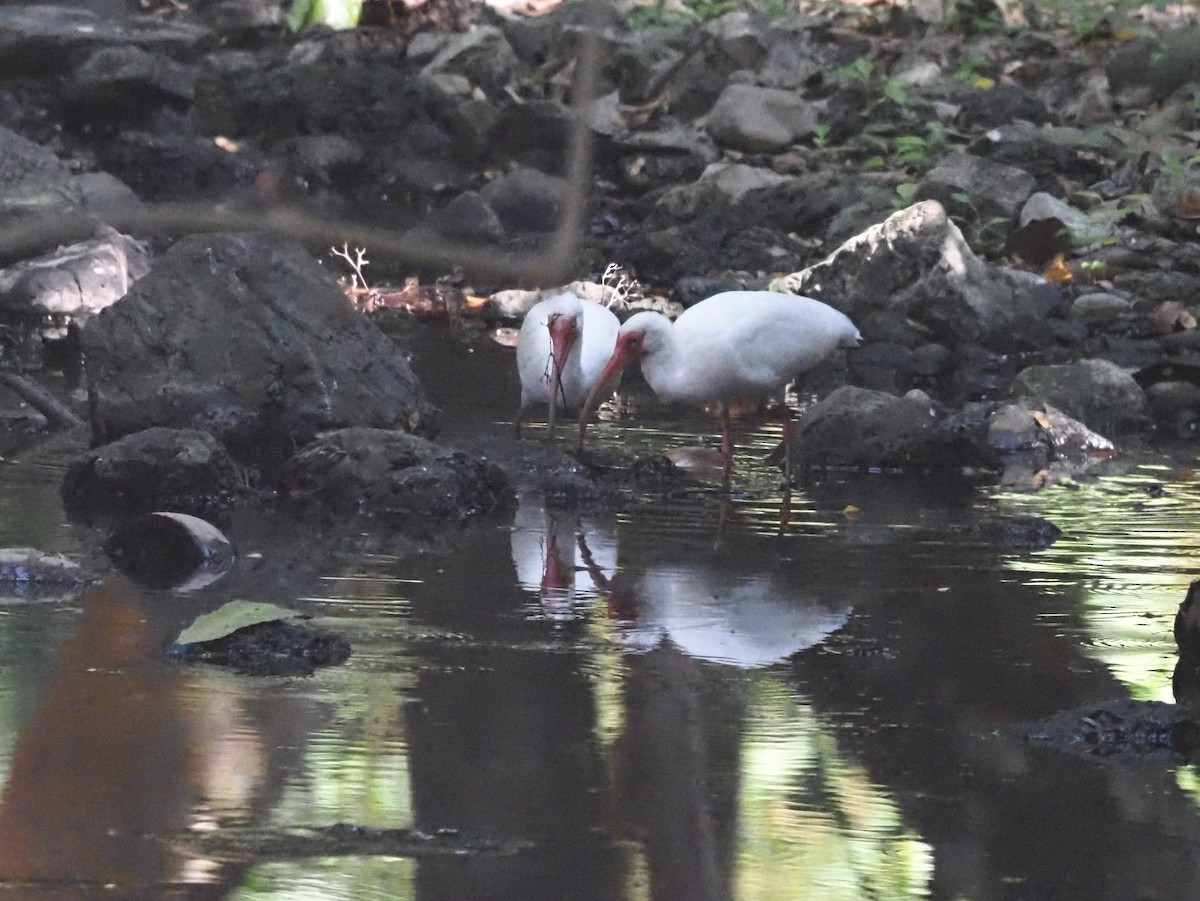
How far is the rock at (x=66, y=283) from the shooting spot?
14367mm

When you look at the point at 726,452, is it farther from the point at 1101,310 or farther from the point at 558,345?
the point at 1101,310

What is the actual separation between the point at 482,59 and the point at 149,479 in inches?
623

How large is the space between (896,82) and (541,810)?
660 inches

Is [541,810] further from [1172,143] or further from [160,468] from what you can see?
[1172,143]

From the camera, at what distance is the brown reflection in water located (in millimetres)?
4180

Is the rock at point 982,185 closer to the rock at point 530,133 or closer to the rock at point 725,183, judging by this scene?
the rock at point 725,183

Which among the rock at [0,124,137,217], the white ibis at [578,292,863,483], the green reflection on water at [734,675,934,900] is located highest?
the rock at [0,124,137,217]

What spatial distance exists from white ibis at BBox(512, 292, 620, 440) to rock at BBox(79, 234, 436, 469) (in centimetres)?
56

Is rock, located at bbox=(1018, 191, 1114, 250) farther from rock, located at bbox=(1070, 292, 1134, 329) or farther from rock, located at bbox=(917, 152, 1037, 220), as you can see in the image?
rock, located at bbox=(1070, 292, 1134, 329)

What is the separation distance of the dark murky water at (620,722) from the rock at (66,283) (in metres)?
6.40

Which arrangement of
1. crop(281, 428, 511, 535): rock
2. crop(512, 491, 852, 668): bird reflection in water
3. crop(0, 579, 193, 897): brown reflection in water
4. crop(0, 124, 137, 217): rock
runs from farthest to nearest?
crop(0, 124, 137, 217): rock → crop(281, 428, 511, 535): rock → crop(512, 491, 852, 668): bird reflection in water → crop(0, 579, 193, 897): brown reflection in water

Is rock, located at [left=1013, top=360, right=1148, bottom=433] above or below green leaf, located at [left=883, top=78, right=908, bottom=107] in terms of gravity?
below

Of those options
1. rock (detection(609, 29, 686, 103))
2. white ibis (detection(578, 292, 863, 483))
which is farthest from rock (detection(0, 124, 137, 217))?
rock (detection(609, 29, 686, 103))

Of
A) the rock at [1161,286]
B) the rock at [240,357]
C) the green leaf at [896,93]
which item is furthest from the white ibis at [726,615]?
the green leaf at [896,93]
